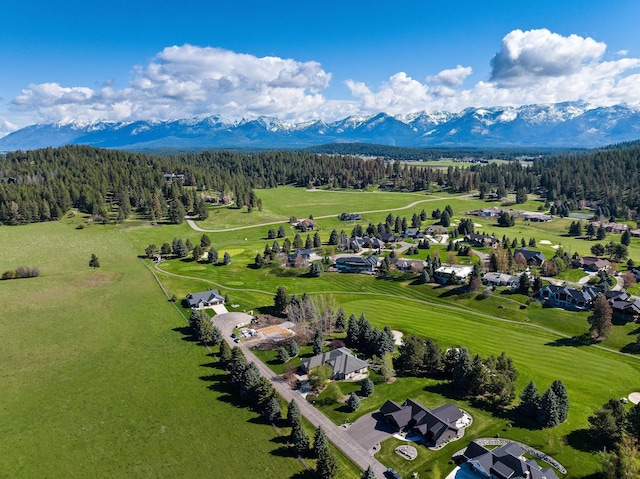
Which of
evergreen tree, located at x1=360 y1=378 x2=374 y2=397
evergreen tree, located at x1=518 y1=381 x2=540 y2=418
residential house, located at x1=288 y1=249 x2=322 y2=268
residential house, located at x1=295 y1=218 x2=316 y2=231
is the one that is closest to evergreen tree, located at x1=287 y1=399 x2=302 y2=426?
evergreen tree, located at x1=360 y1=378 x2=374 y2=397

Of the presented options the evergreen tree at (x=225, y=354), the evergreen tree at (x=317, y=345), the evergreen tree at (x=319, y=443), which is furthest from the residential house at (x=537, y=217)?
the evergreen tree at (x=319, y=443)

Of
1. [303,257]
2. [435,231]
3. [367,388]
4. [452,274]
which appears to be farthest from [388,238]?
[367,388]

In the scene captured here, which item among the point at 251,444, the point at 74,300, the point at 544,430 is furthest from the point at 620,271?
the point at 74,300

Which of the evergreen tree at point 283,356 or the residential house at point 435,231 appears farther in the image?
the residential house at point 435,231

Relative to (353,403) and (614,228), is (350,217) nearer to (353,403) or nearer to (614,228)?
(614,228)

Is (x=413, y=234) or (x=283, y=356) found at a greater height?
(x=413, y=234)

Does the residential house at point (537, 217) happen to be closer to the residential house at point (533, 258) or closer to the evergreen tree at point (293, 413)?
the residential house at point (533, 258)
